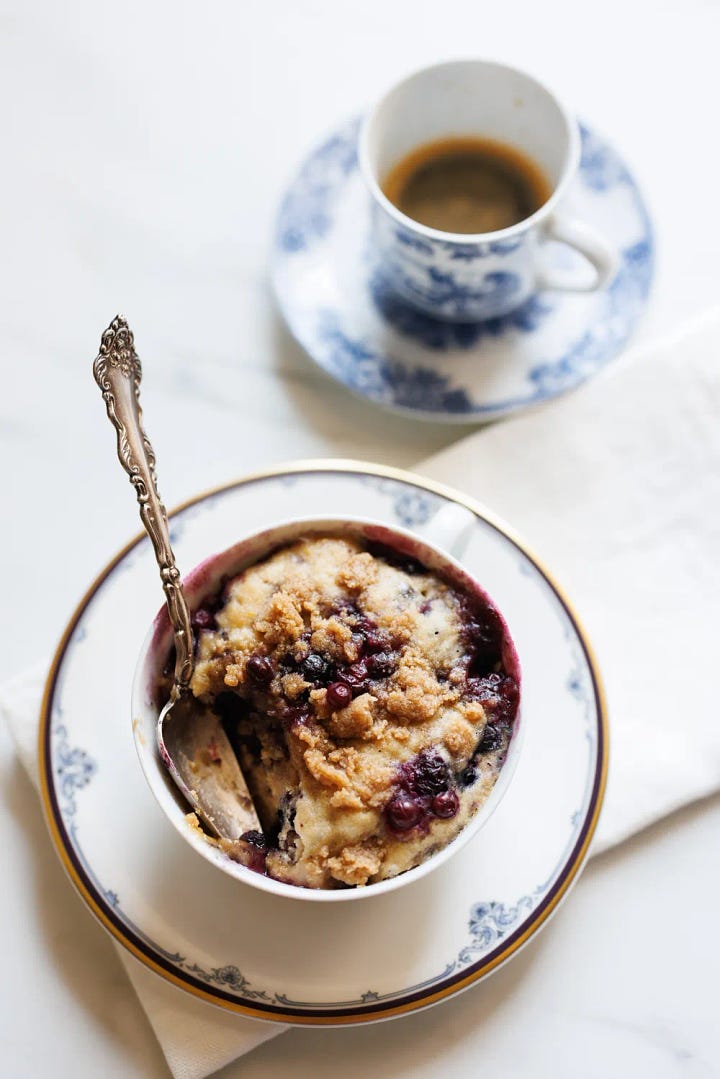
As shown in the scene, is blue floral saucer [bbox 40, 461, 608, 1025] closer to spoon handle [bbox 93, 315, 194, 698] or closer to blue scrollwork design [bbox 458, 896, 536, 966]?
blue scrollwork design [bbox 458, 896, 536, 966]

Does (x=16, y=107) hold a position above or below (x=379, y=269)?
above

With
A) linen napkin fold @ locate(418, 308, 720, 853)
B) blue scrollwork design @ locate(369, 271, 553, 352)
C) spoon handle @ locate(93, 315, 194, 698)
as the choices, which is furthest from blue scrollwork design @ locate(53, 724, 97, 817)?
blue scrollwork design @ locate(369, 271, 553, 352)

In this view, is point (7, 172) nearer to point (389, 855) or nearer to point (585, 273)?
point (585, 273)

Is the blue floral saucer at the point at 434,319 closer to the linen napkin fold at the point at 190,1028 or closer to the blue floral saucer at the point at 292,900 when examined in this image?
the blue floral saucer at the point at 292,900

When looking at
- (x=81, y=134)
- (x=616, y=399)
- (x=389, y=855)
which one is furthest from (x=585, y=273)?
(x=389, y=855)

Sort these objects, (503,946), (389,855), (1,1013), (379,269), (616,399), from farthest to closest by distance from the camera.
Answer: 1. (379,269)
2. (616,399)
3. (1,1013)
4. (503,946)
5. (389,855)

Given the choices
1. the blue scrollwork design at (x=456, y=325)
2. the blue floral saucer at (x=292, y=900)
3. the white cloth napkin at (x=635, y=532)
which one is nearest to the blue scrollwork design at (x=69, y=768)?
the blue floral saucer at (x=292, y=900)
